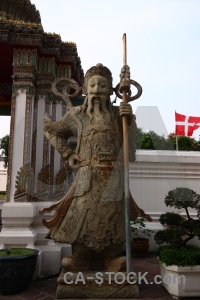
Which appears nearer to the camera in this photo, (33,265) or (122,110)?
(122,110)

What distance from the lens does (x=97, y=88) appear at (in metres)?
3.22

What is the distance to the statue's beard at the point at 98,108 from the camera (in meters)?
3.29

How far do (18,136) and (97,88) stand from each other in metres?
2.09

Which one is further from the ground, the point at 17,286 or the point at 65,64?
the point at 65,64

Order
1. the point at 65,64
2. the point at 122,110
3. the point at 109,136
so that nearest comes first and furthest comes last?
1. the point at 122,110
2. the point at 109,136
3. the point at 65,64

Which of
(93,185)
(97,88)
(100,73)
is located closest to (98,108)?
(97,88)

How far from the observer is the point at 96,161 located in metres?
3.09

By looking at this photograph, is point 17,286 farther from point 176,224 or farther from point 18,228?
point 176,224

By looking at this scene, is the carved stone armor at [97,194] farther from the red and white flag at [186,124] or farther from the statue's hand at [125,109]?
the red and white flag at [186,124]

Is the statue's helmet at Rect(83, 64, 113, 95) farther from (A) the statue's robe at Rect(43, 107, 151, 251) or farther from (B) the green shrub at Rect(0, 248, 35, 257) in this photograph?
(B) the green shrub at Rect(0, 248, 35, 257)

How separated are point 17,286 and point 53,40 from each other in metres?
4.22

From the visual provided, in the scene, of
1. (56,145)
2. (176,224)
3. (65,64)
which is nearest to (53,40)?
(65,64)

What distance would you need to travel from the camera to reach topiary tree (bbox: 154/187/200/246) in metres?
3.54

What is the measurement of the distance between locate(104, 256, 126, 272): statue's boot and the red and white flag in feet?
16.6
